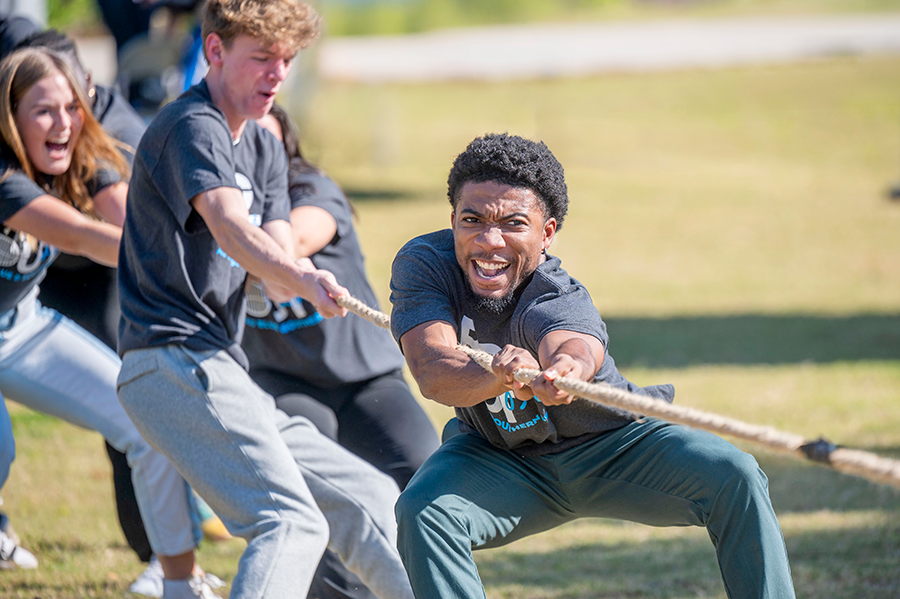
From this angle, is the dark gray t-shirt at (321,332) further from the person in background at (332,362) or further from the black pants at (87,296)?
the black pants at (87,296)

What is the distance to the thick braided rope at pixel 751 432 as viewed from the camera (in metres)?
2.17

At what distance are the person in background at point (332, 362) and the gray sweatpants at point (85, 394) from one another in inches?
20.4

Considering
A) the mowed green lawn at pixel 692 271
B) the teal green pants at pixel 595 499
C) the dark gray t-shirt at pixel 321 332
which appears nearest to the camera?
the teal green pants at pixel 595 499

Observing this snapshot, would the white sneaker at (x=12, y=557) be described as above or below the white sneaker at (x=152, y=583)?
below

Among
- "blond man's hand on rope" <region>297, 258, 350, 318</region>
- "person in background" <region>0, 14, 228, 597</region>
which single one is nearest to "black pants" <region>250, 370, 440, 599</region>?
"person in background" <region>0, 14, 228, 597</region>

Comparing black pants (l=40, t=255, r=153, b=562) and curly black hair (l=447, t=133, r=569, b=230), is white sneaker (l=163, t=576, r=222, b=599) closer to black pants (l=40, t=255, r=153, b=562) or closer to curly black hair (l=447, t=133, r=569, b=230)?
black pants (l=40, t=255, r=153, b=562)

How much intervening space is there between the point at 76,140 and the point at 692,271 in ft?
31.2

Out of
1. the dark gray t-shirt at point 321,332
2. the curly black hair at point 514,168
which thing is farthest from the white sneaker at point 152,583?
the curly black hair at point 514,168

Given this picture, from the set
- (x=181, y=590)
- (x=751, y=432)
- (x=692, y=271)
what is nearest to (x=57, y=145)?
(x=181, y=590)

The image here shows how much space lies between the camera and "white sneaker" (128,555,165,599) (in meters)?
4.03

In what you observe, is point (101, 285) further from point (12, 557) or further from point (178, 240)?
point (178, 240)

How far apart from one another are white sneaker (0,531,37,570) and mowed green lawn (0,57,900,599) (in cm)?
10

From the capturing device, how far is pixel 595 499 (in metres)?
2.88

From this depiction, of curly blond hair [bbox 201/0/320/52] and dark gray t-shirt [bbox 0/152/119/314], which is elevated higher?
curly blond hair [bbox 201/0/320/52]
